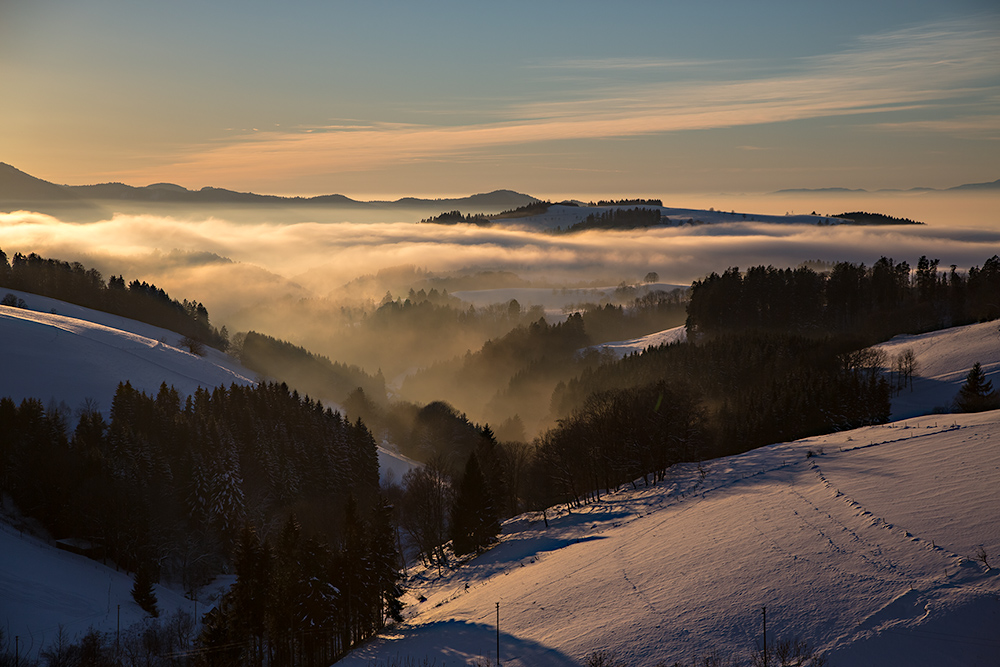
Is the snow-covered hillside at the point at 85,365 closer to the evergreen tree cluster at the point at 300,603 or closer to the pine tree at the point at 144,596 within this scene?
the pine tree at the point at 144,596

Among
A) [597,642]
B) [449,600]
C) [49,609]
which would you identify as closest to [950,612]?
[597,642]

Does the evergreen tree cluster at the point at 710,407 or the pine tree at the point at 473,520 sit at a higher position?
the evergreen tree cluster at the point at 710,407

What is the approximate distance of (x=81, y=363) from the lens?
102 meters

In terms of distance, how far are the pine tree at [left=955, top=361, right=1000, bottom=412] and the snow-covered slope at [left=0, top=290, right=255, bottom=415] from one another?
110 m

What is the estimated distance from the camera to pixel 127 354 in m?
113

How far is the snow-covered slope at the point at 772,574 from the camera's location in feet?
86.2

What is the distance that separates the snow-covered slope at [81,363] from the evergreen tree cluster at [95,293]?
27.2 m

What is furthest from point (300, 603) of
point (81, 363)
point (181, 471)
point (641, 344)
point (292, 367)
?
point (641, 344)

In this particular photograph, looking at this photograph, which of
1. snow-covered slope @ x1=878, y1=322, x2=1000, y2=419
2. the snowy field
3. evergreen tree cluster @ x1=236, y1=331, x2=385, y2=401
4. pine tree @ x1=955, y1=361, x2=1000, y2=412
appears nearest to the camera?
the snowy field

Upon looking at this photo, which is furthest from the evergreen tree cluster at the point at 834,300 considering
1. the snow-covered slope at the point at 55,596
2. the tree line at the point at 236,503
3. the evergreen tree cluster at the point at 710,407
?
the snow-covered slope at the point at 55,596

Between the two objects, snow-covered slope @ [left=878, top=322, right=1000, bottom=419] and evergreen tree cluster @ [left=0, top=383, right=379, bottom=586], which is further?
snow-covered slope @ [left=878, top=322, right=1000, bottom=419]

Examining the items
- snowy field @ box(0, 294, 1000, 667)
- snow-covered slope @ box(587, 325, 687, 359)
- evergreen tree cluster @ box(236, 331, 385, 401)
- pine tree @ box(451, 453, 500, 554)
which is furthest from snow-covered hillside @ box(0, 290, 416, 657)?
snow-covered slope @ box(587, 325, 687, 359)

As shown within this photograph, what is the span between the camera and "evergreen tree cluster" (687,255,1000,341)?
141125mm

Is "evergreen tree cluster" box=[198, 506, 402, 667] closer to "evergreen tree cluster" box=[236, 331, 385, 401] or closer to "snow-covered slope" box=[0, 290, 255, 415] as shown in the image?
"snow-covered slope" box=[0, 290, 255, 415]
